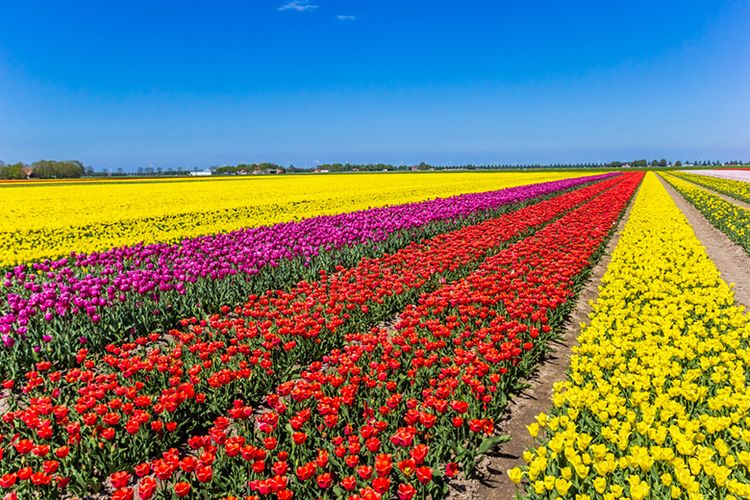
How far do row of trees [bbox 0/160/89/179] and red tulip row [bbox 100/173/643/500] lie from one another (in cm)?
13769

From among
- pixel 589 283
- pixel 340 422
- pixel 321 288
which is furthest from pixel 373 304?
pixel 589 283

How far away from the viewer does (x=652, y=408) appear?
3.94 m

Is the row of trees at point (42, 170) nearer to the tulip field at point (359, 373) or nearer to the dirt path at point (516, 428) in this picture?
the tulip field at point (359, 373)

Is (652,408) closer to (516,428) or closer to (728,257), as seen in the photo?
(516,428)

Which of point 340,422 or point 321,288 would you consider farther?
point 321,288

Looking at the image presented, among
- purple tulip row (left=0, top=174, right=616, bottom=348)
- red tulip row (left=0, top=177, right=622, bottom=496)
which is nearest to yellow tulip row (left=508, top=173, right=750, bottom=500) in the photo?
red tulip row (left=0, top=177, right=622, bottom=496)

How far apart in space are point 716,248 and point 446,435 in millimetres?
17248

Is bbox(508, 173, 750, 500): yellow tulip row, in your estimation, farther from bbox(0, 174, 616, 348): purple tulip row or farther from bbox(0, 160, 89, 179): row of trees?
bbox(0, 160, 89, 179): row of trees

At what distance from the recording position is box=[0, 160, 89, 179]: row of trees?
372 feet

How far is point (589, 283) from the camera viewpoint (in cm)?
1155

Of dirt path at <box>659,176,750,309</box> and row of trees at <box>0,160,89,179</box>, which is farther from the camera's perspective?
row of trees at <box>0,160,89,179</box>

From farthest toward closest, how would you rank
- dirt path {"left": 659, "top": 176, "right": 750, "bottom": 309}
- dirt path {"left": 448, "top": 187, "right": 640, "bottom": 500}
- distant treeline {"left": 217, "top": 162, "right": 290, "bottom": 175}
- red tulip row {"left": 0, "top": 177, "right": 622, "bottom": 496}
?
distant treeline {"left": 217, "top": 162, "right": 290, "bottom": 175}
dirt path {"left": 659, "top": 176, "right": 750, "bottom": 309}
dirt path {"left": 448, "top": 187, "right": 640, "bottom": 500}
red tulip row {"left": 0, "top": 177, "right": 622, "bottom": 496}

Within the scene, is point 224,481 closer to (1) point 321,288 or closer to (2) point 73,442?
(2) point 73,442

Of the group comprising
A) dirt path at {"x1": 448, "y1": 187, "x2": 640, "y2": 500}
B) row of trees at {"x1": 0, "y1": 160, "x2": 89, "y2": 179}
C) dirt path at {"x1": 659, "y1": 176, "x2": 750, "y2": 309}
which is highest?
row of trees at {"x1": 0, "y1": 160, "x2": 89, "y2": 179}
